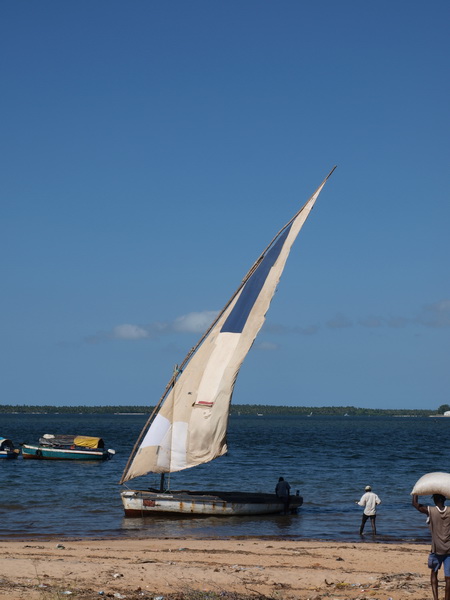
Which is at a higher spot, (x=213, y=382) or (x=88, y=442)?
(x=213, y=382)

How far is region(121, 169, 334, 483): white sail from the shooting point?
90.6ft

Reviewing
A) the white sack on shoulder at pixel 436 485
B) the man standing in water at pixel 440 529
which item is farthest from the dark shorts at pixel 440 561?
the white sack on shoulder at pixel 436 485

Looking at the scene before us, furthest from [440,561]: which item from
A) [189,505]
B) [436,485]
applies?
[189,505]

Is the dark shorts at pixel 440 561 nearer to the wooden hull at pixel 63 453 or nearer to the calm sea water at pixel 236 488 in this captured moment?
the calm sea water at pixel 236 488

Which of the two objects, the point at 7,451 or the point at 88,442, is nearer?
the point at 7,451

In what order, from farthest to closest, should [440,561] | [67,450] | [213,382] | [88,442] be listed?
1. [88,442]
2. [67,450]
3. [213,382]
4. [440,561]

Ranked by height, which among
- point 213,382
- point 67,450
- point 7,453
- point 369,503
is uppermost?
point 213,382

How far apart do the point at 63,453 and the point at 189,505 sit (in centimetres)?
3410

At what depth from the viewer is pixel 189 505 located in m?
28.0

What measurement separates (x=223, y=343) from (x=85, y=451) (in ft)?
115

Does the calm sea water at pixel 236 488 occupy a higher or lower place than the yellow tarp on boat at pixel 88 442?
lower

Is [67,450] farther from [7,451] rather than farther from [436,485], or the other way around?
[436,485]

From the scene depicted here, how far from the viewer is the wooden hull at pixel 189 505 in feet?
91.2

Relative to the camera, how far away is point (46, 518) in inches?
1157
